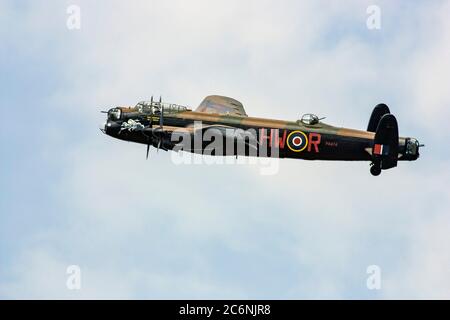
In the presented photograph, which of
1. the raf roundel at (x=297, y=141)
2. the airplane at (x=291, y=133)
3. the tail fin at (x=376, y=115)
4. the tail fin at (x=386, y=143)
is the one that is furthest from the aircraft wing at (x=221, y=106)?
the tail fin at (x=386, y=143)

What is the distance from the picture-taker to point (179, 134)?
7256 centimetres

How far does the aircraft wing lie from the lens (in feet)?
260

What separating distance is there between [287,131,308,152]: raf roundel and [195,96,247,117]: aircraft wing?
198 inches

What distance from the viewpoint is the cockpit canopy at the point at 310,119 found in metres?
75.1

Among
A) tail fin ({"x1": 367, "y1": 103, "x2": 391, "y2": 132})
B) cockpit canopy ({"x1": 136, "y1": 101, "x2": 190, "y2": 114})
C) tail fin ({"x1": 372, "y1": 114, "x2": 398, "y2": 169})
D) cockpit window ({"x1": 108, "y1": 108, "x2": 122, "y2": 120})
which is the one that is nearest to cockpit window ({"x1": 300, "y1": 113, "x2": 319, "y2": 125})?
tail fin ({"x1": 372, "y1": 114, "x2": 398, "y2": 169})

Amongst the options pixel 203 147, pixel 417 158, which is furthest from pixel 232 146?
pixel 417 158

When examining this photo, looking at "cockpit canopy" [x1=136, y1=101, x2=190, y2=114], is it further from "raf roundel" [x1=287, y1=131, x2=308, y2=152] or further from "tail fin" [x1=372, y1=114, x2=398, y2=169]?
"tail fin" [x1=372, y1=114, x2=398, y2=169]

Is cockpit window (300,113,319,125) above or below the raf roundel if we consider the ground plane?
above

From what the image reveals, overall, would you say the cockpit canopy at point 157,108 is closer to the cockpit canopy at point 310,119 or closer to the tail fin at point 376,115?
the cockpit canopy at point 310,119

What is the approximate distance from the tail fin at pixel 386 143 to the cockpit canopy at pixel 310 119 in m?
4.14

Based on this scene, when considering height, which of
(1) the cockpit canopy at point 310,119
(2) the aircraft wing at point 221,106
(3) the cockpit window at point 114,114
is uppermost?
(2) the aircraft wing at point 221,106

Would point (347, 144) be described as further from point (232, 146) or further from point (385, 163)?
point (232, 146)

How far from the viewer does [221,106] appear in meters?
79.9

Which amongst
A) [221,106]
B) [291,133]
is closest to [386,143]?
[291,133]
